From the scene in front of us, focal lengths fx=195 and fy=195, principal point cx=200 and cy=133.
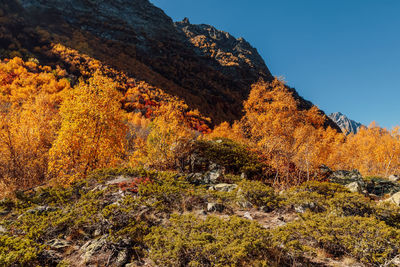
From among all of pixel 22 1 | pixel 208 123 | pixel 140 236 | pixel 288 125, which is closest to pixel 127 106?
pixel 208 123

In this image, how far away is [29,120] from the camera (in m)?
14.6

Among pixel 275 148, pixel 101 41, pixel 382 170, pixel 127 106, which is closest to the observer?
pixel 275 148

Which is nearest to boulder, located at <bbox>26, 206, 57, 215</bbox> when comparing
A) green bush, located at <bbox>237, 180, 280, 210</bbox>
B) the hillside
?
the hillside

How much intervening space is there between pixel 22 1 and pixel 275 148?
122719mm

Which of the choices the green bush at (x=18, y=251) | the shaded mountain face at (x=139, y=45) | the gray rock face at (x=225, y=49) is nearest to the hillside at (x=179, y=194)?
the green bush at (x=18, y=251)

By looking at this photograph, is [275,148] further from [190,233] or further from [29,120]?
[29,120]

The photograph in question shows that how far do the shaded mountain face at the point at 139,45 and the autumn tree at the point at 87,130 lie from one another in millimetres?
64877

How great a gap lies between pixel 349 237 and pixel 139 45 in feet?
392

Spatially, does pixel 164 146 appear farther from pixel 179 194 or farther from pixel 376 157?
pixel 376 157

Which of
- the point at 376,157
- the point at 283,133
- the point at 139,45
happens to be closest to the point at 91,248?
the point at 283,133

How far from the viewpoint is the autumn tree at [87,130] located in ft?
34.5

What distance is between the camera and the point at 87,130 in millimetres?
11086

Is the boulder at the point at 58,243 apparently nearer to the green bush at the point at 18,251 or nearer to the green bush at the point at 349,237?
the green bush at the point at 18,251

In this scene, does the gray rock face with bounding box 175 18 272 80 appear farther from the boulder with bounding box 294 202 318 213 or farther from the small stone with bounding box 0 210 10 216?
the small stone with bounding box 0 210 10 216
